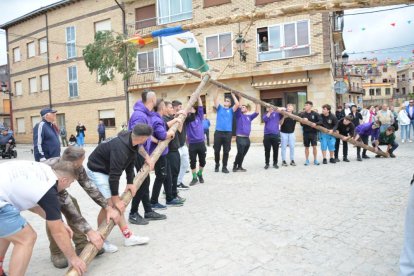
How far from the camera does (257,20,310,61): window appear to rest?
18375 millimetres

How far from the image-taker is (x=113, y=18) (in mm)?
24359

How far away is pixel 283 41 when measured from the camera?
1889 centimetres

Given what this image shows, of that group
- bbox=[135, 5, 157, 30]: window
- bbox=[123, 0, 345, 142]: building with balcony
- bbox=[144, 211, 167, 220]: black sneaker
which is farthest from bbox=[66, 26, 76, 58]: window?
bbox=[144, 211, 167, 220]: black sneaker

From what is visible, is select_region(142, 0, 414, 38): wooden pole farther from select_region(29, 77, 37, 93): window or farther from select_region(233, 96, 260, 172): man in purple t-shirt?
select_region(29, 77, 37, 93): window

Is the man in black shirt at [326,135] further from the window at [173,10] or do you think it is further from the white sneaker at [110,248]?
the window at [173,10]

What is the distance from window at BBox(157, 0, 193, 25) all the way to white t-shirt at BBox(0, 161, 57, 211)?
66.0 ft

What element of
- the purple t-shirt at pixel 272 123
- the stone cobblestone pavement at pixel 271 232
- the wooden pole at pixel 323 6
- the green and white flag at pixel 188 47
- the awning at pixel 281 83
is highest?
the awning at pixel 281 83

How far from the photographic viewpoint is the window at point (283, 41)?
18375mm

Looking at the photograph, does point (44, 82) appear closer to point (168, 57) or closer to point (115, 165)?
point (168, 57)

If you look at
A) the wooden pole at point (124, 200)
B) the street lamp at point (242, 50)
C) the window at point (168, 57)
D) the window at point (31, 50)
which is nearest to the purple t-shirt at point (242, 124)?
the wooden pole at point (124, 200)

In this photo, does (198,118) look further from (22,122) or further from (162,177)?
(22,122)

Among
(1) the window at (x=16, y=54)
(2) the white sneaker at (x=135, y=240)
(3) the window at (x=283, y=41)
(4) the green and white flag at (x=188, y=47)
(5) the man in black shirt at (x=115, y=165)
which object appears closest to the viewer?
(5) the man in black shirt at (x=115, y=165)

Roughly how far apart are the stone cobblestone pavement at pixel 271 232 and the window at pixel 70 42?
2186cm

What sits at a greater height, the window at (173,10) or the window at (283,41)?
the window at (173,10)
